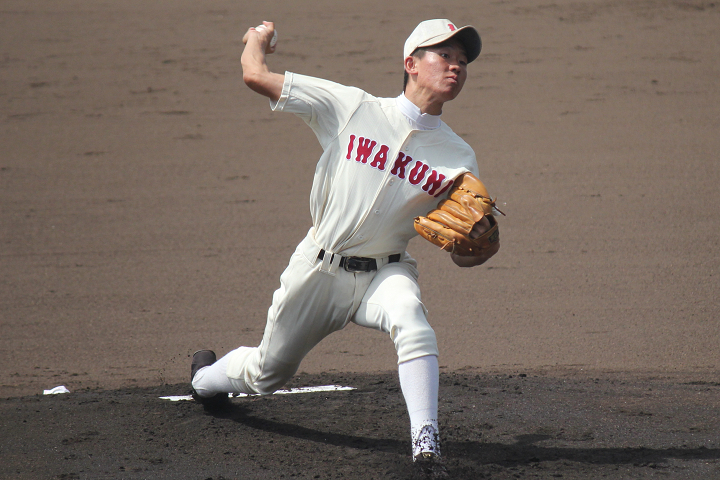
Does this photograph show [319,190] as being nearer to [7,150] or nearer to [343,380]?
[343,380]

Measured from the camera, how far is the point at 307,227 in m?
6.52

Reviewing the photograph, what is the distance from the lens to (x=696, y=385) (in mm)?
3904

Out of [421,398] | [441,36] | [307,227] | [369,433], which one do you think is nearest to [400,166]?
[441,36]

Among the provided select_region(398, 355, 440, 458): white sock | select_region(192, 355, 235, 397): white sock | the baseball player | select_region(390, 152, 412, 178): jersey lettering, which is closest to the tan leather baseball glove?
the baseball player

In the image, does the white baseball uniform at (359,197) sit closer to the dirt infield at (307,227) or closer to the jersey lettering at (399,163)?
the jersey lettering at (399,163)

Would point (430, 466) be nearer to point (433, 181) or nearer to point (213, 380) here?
point (433, 181)

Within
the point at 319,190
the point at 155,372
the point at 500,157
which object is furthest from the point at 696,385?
the point at 500,157

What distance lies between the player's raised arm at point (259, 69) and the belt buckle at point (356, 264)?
0.63m

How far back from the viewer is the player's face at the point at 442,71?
8.76ft

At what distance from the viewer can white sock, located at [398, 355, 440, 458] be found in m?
2.42

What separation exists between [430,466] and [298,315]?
71cm

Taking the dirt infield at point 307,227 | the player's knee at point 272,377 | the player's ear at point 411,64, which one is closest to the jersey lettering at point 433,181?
the player's ear at point 411,64

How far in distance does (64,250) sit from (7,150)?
6.46ft

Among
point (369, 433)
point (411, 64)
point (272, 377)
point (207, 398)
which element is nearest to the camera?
point (411, 64)
